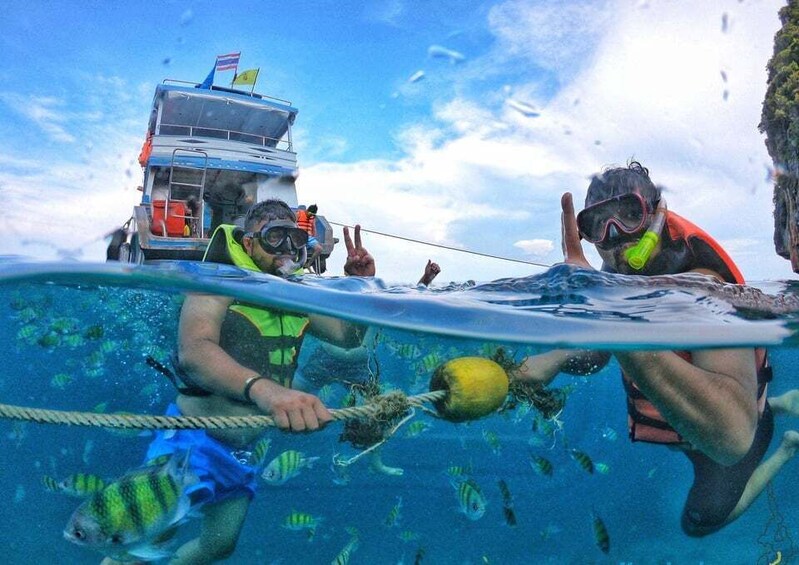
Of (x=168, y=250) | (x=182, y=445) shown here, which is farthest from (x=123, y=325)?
(x=182, y=445)

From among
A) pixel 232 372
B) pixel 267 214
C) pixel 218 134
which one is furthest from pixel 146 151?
pixel 232 372

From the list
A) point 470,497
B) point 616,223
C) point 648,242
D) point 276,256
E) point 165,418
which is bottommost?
point 470,497

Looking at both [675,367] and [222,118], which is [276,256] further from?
[222,118]

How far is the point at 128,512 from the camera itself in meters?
3.56

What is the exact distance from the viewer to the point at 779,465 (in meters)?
6.70

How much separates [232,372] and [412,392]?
14.2 ft

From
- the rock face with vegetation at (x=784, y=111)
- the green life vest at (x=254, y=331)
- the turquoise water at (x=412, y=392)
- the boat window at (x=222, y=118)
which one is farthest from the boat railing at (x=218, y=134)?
the rock face with vegetation at (x=784, y=111)

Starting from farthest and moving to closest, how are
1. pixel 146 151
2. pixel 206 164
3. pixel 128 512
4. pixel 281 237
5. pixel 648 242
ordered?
pixel 146 151 → pixel 206 164 → pixel 281 237 → pixel 648 242 → pixel 128 512

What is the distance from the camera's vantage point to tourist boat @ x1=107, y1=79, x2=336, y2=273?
53.8ft

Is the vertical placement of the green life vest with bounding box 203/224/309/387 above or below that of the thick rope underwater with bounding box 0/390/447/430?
above

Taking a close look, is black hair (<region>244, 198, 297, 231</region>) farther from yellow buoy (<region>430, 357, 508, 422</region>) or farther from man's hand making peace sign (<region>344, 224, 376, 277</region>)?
man's hand making peace sign (<region>344, 224, 376, 277</region>)

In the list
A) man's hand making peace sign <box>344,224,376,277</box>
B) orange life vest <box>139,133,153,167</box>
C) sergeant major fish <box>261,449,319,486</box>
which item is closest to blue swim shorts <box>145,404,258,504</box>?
sergeant major fish <box>261,449,319,486</box>

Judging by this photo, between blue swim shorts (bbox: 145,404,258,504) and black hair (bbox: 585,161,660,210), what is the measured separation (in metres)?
3.70

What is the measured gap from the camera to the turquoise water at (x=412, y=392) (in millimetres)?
6305
